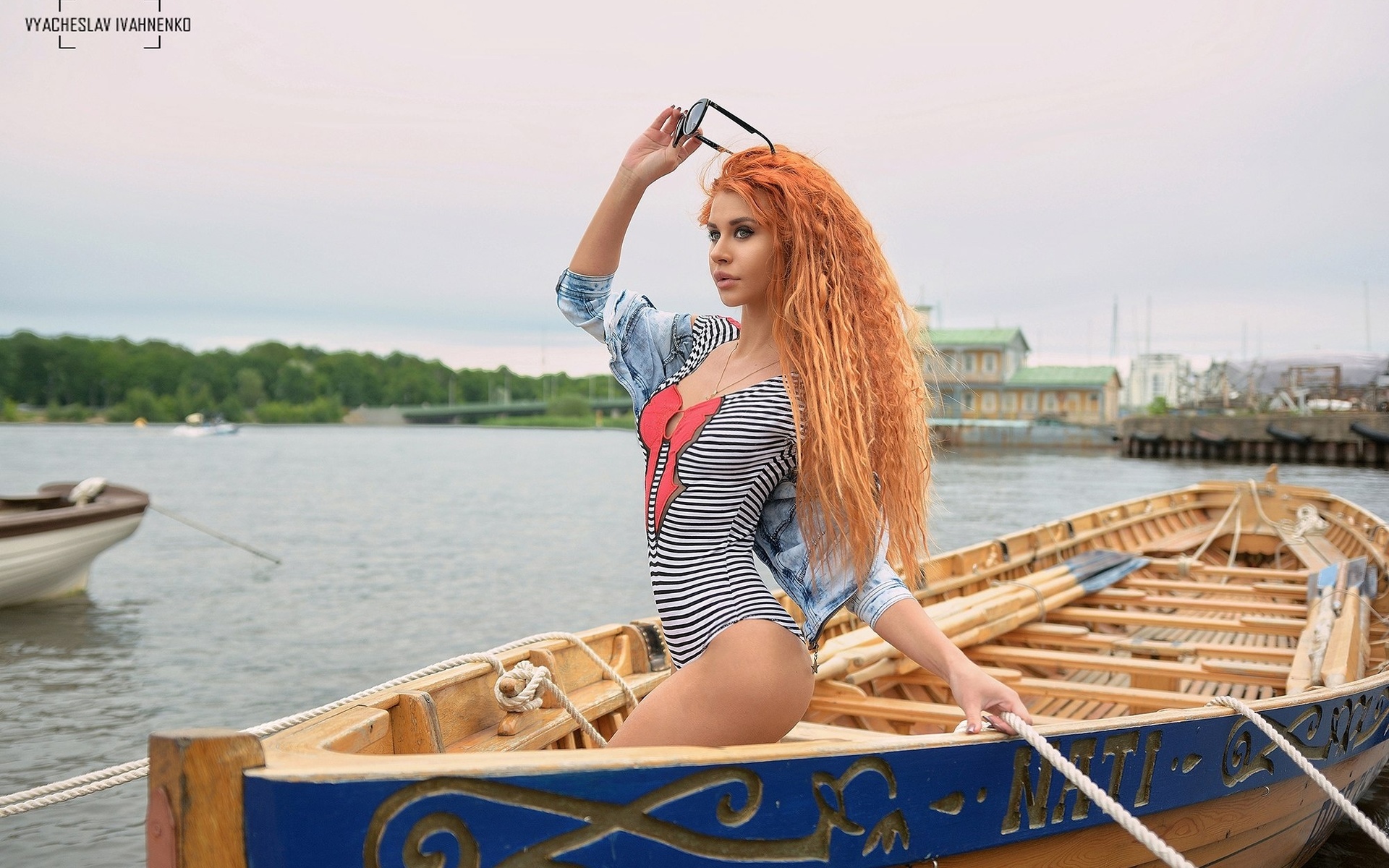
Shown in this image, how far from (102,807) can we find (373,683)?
13.2 ft

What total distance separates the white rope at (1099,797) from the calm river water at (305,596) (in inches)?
194

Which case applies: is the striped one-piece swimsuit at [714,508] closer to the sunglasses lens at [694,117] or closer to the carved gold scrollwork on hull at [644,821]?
the carved gold scrollwork on hull at [644,821]

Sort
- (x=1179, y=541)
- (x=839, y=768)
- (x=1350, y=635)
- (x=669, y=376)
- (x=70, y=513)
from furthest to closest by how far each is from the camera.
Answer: (x=70, y=513)
(x=1179, y=541)
(x=1350, y=635)
(x=669, y=376)
(x=839, y=768)

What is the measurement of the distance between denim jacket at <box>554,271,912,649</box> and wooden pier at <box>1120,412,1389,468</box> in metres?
51.7

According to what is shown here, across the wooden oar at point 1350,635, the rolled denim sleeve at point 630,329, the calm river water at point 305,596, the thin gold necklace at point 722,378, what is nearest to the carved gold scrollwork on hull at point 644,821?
the thin gold necklace at point 722,378

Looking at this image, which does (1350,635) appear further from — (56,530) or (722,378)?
(56,530)

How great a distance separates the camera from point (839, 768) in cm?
248

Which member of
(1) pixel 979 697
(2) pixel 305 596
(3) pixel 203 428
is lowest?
(2) pixel 305 596

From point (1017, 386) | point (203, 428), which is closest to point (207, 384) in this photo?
point (203, 428)

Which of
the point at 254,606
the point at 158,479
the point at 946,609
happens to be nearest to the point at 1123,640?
the point at 946,609

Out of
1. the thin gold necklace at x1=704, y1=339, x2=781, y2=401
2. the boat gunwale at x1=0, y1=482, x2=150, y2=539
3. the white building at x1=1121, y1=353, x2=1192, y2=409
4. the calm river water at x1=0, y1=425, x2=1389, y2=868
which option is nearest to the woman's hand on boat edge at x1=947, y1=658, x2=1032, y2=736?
the thin gold necklace at x1=704, y1=339, x2=781, y2=401

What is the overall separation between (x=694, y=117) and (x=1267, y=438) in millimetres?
57314

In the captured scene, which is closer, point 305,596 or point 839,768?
point 839,768

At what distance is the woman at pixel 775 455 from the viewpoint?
8.29 feet
